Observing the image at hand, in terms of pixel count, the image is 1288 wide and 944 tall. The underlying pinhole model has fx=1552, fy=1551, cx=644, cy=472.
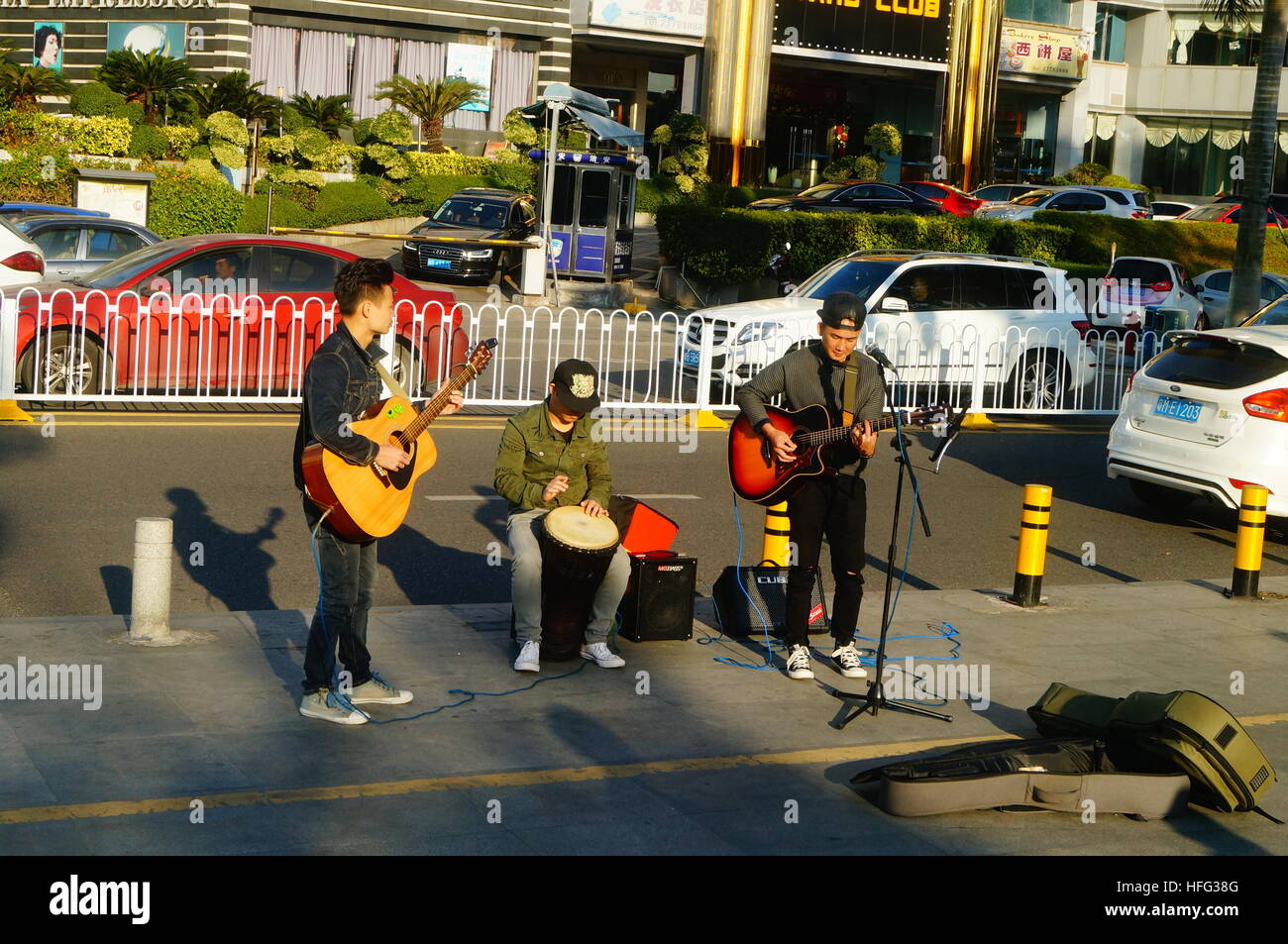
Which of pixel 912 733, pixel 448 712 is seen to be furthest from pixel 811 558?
pixel 448 712

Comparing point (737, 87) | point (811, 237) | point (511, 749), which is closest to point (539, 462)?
point (511, 749)

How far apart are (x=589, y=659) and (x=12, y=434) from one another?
7.41 m

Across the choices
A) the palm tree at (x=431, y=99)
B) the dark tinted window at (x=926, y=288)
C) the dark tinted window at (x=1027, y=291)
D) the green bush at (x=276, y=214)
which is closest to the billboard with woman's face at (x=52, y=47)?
the palm tree at (x=431, y=99)

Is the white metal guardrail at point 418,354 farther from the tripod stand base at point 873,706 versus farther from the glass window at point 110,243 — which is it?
the tripod stand base at point 873,706

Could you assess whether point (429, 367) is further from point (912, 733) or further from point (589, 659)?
point (912, 733)

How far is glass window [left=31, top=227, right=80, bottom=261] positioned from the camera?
19625mm

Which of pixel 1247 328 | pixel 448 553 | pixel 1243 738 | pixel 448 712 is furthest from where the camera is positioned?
pixel 1247 328

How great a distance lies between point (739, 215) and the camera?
28.5m

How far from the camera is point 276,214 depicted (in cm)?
3388

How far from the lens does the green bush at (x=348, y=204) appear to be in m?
35.0

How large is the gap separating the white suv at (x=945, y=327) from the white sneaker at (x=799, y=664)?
30.3 ft

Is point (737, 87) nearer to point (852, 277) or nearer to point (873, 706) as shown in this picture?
point (852, 277)

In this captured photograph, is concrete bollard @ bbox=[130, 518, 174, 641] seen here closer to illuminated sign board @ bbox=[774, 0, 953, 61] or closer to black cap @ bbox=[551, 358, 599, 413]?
black cap @ bbox=[551, 358, 599, 413]

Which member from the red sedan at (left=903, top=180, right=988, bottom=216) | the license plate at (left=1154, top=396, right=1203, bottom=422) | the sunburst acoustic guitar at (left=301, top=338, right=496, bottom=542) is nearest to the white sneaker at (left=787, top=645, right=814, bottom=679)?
the sunburst acoustic guitar at (left=301, top=338, right=496, bottom=542)
